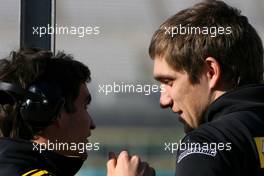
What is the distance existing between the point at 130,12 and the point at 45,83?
0.43 meters

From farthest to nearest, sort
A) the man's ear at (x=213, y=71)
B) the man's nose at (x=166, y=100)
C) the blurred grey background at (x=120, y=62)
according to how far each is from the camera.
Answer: the blurred grey background at (x=120, y=62) < the man's nose at (x=166, y=100) < the man's ear at (x=213, y=71)

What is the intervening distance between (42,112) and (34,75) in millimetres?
109

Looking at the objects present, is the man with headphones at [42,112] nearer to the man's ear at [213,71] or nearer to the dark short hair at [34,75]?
the dark short hair at [34,75]

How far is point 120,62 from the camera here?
2.17 meters

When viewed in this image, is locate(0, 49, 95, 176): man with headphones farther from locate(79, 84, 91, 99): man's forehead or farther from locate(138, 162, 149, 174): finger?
locate(138, 162, 149, 174): finger

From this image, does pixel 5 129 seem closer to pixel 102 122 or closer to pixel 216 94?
pixel 102 122

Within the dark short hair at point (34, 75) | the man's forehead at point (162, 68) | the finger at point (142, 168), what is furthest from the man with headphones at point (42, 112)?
the man's forehead at point (162, 68)

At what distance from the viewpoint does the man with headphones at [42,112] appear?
5.98 feet

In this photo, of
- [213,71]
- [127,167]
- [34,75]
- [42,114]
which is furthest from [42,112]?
[213,71]

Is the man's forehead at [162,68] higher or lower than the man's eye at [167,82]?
higher

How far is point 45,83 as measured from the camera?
1.90m

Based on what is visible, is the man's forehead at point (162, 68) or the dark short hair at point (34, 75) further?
the dark short hair at point (34, 75)

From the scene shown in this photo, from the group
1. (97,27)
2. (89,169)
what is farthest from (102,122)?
(97,27)

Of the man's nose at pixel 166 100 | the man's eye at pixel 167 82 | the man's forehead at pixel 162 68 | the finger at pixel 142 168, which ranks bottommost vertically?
the finger at pixel 142 168
